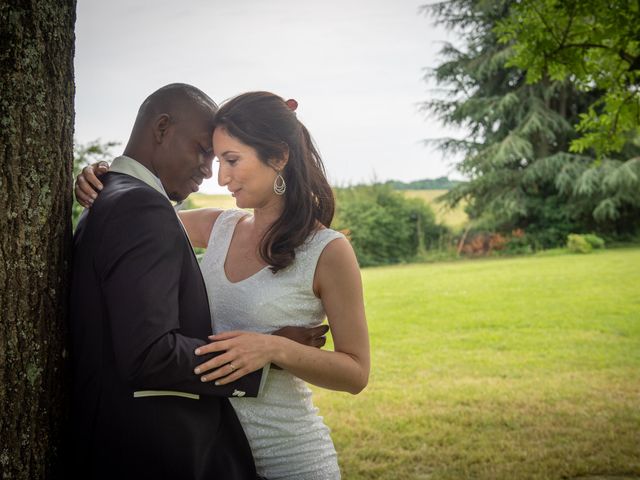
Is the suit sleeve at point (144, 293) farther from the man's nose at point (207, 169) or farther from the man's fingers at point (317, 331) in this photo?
the man's fingers at point (317, 331)

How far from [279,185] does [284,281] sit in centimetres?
45

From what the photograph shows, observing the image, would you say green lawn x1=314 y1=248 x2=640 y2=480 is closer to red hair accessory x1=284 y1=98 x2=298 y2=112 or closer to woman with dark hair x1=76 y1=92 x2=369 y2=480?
woman with dark hair x1=76 y1=92 x2=369 y2=480

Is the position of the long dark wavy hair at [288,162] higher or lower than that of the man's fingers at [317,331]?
higher

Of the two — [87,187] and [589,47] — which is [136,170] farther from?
[589,47]

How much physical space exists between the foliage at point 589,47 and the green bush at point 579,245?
21253mm

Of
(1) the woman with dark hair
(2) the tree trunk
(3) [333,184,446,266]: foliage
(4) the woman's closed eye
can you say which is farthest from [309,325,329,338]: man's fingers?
(3) [333,184,446,266]: foliage

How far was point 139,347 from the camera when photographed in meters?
1.58

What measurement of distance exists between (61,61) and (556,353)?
866 cm

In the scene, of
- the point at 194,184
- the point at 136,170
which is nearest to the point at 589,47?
the point at 194,184

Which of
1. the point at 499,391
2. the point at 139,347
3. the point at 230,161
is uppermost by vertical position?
the point at 230,161

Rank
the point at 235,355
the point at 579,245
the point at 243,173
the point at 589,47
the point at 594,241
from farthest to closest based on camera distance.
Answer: the point at 594,241 < the point at 579,245 < the point at 589,47 < the point at 243,173 < the point at 235,355

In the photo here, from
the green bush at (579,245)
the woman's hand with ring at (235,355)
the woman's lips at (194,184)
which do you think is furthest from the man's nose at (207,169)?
the green bush at (579,245)

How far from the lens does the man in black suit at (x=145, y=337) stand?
160 cm

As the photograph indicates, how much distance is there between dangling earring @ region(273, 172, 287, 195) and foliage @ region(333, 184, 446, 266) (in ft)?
88.7
